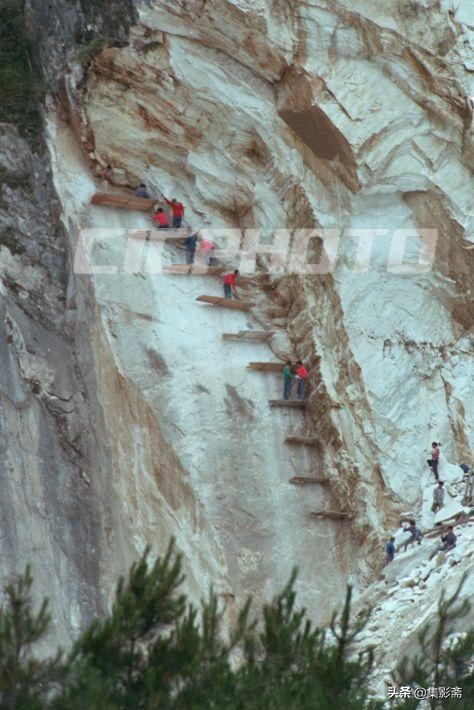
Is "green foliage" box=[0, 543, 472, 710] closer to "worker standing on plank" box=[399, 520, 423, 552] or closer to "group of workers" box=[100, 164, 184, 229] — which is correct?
"worker standing on plank" box=[399, 520, 423, 552]

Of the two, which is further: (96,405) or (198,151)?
(198,151)

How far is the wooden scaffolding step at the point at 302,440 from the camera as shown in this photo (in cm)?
2766

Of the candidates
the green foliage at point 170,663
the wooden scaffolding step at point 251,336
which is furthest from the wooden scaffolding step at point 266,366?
the green foliage at point 170,663

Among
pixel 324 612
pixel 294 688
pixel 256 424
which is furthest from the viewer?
pixel 256 424

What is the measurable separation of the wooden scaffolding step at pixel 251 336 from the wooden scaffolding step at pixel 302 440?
2018 millimetres

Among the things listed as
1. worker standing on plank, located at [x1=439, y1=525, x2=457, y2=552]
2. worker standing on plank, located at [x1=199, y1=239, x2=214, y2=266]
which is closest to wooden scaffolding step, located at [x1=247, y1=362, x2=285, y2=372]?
worker standing on plank, located at [x1=199, y1=239, x2=214, y2=266]

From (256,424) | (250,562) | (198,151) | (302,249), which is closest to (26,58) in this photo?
(198,151)

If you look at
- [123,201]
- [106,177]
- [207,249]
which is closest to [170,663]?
[207,249]

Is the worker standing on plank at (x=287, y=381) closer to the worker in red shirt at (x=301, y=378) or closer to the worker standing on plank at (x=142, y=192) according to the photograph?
the worker in red shirt at (x=301, y=378)

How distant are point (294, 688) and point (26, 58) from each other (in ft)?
58.0

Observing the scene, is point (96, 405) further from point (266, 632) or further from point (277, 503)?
point (266, 632)

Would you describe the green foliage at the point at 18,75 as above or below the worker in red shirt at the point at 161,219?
above

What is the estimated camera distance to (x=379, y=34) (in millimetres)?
28766

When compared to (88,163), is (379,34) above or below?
above
